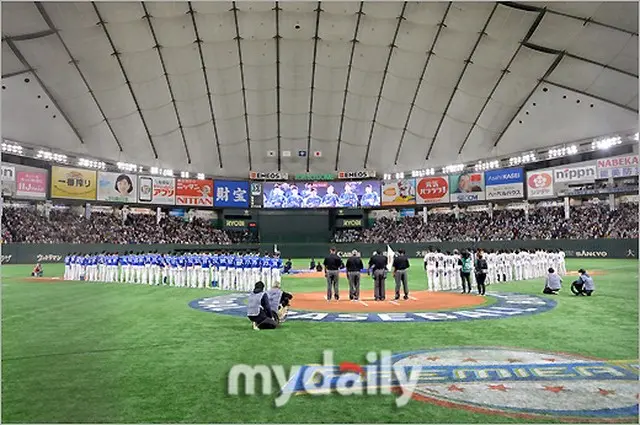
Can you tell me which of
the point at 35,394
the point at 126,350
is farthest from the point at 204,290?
the point at 35,394

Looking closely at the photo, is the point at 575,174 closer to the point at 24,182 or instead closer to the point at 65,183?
the point at 65,183

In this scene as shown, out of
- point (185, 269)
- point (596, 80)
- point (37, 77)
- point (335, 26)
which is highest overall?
point (335, 26)

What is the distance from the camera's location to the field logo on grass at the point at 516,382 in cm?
550

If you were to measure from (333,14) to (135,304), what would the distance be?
36614 mm

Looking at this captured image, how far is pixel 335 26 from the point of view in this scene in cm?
4575

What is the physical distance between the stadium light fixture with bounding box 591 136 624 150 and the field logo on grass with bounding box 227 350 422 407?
152 ft

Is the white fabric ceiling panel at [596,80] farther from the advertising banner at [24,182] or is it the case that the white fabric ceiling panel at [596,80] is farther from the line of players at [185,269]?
the advertising banner at [24,182]

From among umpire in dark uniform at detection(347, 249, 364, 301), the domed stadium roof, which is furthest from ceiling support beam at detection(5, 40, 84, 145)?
umpire in dark uniform at detection(347, 249, 364, 301)

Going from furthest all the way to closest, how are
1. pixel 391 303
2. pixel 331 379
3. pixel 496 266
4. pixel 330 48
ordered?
pixel 330 48
pixel 496 266
pixel 391 303
pixel 331 379

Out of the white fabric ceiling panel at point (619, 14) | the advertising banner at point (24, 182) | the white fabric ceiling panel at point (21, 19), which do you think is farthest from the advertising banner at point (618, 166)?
the advertising banner at point (24, 182)

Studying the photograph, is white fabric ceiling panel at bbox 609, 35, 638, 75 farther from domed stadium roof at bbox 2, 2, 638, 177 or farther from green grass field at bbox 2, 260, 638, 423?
green grass field at bbox 2, 260, 638, 423

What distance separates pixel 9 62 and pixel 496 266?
4360 centimetres

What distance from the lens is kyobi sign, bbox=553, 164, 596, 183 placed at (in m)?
45.6

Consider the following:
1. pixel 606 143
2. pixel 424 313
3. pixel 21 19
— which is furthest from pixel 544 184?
pixel 21 19
